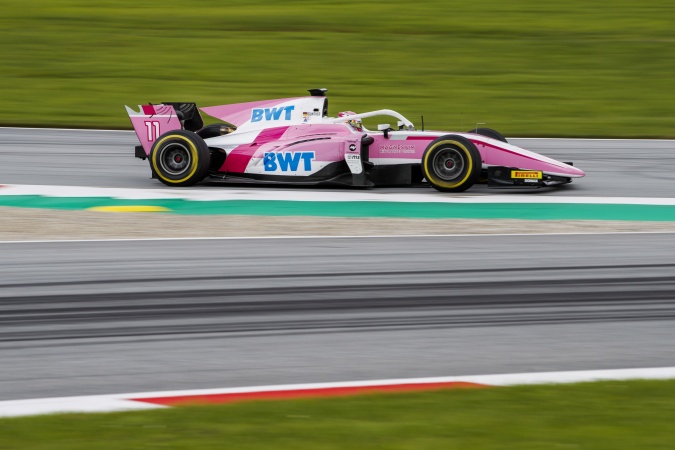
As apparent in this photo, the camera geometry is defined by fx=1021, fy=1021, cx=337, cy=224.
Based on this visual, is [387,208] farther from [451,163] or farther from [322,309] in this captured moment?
[322,309]

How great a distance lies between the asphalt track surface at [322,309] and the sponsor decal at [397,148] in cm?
261

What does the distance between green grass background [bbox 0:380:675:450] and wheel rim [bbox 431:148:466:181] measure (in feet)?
20.5

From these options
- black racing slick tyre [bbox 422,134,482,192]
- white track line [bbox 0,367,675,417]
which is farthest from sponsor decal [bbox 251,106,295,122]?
white track line [bbox 0,367,675,417]

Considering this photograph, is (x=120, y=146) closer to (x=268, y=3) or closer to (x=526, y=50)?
(x=526, y=50)

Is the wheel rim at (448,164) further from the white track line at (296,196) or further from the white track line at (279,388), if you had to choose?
the white track line at (279,388)

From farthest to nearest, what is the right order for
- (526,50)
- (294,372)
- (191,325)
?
(526,50)
(191,325)
(294,372)

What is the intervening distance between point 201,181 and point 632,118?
8.30 meters

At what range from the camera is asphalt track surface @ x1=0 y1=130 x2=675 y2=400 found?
559cm

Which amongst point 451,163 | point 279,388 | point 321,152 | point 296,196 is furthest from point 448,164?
point 279,388

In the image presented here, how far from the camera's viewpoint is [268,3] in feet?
89.5

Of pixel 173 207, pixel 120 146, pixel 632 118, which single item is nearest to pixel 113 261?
pixel 173 207

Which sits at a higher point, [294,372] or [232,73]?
[232,73]

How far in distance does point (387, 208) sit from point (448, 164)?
0.98 meters

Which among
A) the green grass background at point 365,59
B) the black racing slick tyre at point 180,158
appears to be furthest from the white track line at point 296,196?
the green grass background at point 365,59
